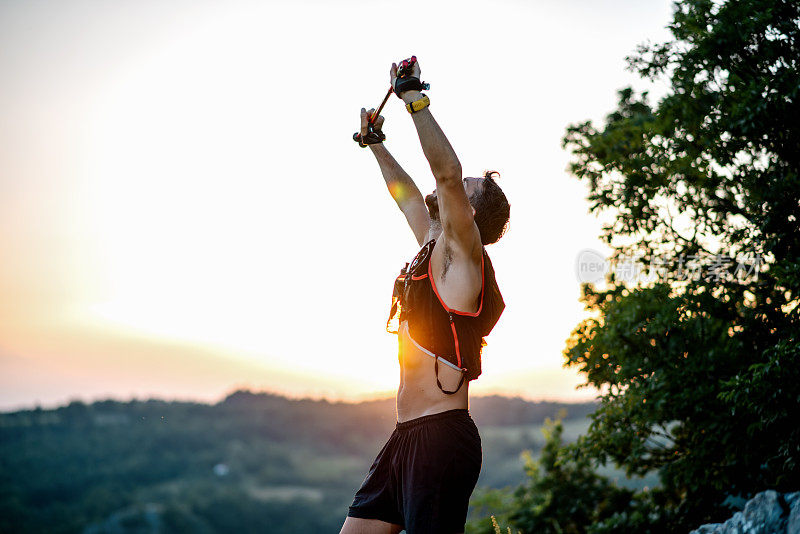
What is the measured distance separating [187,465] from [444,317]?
282 feet

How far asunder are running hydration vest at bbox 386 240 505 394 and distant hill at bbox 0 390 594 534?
201ft

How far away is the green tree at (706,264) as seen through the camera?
674 centimetres

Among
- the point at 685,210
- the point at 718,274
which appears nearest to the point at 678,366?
the point at 718,274

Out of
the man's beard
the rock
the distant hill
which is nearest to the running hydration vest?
the man's beard

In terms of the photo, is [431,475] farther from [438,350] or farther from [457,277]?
[457,277]

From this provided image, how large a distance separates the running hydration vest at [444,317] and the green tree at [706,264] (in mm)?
3906

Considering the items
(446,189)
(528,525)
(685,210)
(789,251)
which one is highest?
(685,210)

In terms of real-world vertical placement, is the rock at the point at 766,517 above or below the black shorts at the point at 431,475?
below

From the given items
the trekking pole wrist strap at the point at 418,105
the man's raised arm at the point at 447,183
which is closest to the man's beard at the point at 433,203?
the man's raised arm at the point at 447,183

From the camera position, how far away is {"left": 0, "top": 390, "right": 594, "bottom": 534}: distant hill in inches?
2724

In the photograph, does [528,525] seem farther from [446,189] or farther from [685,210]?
[446,189]

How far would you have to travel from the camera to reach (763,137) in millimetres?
7305

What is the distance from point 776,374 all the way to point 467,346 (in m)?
3.94

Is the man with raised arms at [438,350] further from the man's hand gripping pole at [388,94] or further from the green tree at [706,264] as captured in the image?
the green tree at [706,264]
